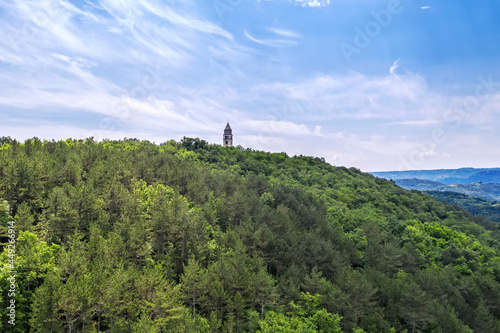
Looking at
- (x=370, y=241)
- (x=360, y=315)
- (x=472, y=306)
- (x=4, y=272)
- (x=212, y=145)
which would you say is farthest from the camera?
(x=212, y=145)

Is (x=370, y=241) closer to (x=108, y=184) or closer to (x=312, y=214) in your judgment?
(x=312, y=214)

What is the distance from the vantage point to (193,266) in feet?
116

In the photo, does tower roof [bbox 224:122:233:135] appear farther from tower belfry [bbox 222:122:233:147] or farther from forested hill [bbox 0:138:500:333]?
forested hill [bbox 0:138:500:333]

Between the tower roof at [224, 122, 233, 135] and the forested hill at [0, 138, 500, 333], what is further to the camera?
the tower roof at [224, 122, 233, 135]

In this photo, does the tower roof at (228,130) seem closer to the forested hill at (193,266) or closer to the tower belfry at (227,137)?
the tower belfry at (227,137)

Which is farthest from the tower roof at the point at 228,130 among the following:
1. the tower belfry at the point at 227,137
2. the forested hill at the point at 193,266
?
the forested hill at the point at 193,266

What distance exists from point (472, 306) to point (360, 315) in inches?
1230

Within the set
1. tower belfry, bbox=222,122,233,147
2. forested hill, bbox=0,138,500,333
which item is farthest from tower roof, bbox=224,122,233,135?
forested hill, bbox=0,138,500,333

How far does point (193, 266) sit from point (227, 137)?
451ft

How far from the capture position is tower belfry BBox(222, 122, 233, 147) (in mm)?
167750

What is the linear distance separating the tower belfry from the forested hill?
9028 centimetres

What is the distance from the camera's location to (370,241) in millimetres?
73688

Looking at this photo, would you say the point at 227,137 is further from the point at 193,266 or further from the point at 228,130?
the point at 193,266

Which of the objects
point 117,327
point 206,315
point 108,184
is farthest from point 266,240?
point 108,184
